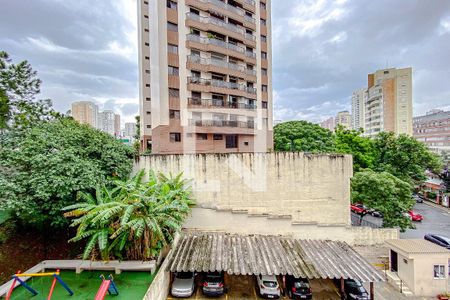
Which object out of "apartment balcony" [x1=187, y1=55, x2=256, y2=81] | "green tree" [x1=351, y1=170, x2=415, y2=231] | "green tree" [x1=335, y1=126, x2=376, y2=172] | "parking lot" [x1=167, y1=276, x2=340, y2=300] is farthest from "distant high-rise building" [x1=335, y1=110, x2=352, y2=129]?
"parking lot" [x1=167, y1=276, x2=340, y2=300]

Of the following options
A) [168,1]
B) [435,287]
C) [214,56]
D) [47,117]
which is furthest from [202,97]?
[435,287]

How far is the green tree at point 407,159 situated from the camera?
1073 inches

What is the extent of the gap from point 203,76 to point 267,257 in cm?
1859

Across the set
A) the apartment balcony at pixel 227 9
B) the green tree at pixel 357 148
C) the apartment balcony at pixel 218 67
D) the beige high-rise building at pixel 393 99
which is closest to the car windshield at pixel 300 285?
the apartment balcony at pixel 218 67

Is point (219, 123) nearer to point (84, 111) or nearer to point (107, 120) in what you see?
point (84, 111)

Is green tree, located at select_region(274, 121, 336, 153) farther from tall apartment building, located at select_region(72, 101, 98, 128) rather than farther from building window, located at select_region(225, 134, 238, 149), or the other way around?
tall apartment building, located at select_region(72, 101, 98, 128)

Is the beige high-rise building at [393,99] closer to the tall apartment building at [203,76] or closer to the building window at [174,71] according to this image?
the tall apartment building at [203,76]

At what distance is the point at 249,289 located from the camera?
10969 mm

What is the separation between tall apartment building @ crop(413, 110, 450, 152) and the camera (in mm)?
51750

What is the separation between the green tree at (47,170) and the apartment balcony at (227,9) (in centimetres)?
1823

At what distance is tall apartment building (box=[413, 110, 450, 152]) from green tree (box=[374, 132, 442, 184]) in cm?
3209

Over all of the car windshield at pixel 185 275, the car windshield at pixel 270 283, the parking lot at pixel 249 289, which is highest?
the car windshield at pixel 185 275

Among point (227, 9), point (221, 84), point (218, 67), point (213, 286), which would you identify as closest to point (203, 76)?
point (218, 67)

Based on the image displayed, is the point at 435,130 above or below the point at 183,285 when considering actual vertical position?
above
